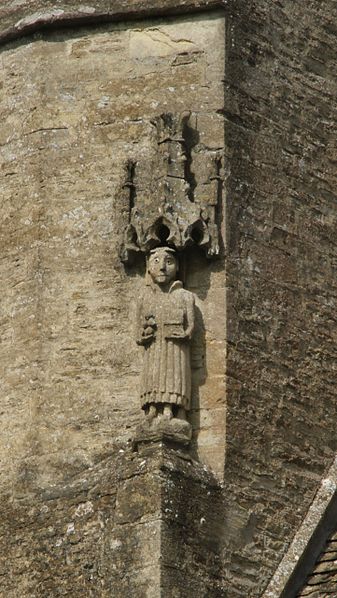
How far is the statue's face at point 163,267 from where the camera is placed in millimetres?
21156

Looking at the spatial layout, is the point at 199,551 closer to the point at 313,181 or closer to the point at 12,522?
the point at 12,522

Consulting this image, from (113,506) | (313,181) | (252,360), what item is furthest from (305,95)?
(113,506)

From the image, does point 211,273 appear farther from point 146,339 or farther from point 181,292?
point 146,339

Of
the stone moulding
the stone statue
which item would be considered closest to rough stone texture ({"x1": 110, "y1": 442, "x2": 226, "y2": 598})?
the stone statue

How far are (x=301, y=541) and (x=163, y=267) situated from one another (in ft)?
7.29

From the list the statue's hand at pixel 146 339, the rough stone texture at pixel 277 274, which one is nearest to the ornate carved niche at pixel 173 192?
the rough stone texture at pixel 277 274

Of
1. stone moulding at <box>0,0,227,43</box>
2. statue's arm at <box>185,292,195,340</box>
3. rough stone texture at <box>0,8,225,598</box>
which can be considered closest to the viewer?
rough stone texture at <box>0,8,225,598</box>

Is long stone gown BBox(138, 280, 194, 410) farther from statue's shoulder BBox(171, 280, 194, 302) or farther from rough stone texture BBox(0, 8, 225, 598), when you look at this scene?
rough stone texture BBox(0, 8, 225, 598)

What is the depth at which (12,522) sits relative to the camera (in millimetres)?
21047

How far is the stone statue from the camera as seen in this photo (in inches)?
817

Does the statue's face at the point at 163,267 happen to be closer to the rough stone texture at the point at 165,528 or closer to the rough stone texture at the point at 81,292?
the rough stone texture at the point at 81,292

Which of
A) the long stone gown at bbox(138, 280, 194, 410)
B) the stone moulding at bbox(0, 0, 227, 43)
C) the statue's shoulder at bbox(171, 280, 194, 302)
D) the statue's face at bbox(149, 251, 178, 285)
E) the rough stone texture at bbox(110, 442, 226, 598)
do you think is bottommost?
the rough stone texture at bbox(110, 442, 226, 598)

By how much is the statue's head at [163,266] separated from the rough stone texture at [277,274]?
17.6 inches

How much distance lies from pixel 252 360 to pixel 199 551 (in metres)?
1.55
